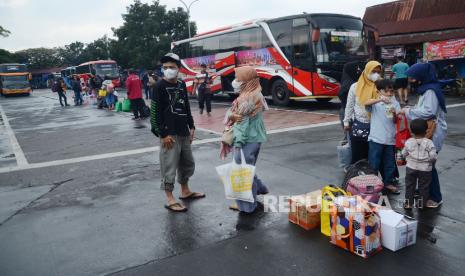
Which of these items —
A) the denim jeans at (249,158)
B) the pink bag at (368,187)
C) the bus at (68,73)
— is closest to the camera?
the pink bag at (368,187)

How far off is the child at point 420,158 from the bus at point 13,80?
150 ft

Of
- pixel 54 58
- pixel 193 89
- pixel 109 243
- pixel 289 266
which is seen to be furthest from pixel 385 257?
pixel 54 58

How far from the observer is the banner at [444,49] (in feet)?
59.6

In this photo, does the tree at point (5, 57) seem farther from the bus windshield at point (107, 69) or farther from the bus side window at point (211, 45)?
the bus side window at point (211, 45)

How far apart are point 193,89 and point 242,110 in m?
18.5

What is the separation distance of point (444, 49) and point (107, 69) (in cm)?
3144

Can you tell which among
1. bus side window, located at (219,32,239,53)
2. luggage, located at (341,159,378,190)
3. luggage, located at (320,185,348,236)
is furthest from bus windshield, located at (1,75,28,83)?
luggage, located at (320,185,348,236)

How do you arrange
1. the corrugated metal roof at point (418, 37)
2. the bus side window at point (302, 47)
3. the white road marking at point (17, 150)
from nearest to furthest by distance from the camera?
the white road marking at point (17, 150) → the bus side window at point (302, 47) → the corrugated metal roof at point (418, 37)

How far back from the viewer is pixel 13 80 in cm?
4228

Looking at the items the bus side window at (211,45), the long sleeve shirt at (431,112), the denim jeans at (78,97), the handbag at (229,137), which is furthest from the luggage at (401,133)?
the denim jeans at (78,97)

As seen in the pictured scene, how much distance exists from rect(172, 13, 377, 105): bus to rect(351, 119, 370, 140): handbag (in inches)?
357

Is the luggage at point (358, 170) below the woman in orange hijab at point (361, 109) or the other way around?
below

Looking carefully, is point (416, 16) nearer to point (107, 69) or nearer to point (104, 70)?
point (107, 69)

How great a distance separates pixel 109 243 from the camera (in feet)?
13.4
